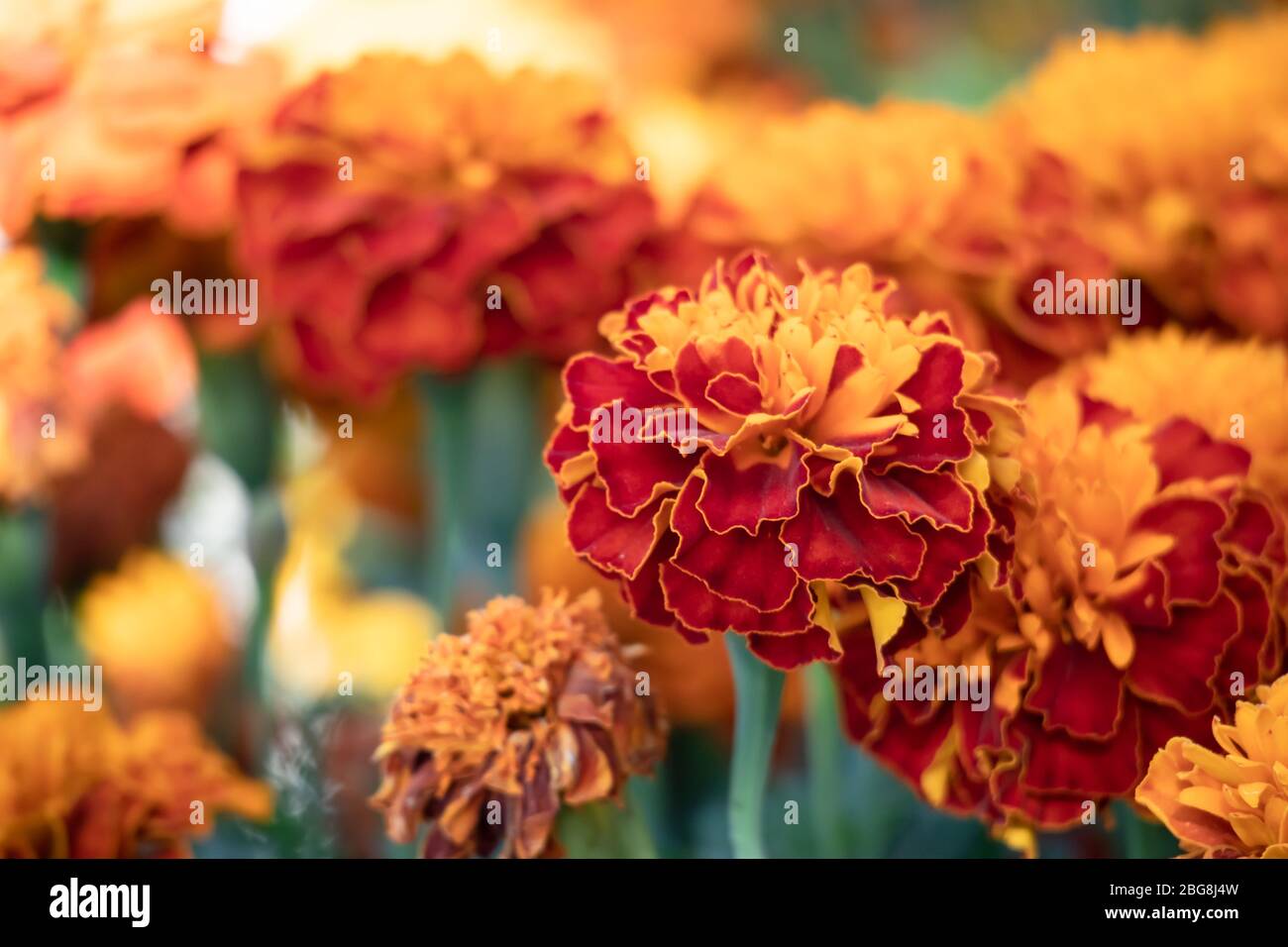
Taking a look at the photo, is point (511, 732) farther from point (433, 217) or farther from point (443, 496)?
point (433, 217)

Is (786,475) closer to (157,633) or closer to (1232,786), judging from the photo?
(1232,786)

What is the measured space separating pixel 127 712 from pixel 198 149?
390 mm

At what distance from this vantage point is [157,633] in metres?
0.94

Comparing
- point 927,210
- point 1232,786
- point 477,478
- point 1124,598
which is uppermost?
point 927,210

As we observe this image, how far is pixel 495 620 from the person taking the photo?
0.84 metres

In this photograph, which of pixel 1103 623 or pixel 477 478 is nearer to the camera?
pixel 1103 623

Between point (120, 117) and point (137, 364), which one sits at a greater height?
point (120, 117)

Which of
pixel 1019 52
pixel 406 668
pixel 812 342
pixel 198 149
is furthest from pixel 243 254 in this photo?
pixel 1019 52

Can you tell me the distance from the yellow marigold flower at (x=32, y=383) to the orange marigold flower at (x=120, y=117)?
5cm

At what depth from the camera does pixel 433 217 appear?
881mm

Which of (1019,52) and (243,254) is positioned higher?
(1019,52)

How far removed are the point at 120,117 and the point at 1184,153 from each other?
713 mm

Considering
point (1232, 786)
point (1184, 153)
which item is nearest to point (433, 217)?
point (1184, 153)
